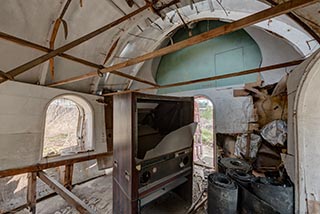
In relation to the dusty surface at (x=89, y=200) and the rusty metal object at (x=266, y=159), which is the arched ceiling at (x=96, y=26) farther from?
the dusty surface at (x=89, y=200)

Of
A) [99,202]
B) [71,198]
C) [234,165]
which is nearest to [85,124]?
[99,202]

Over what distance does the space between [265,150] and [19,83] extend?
453 cm

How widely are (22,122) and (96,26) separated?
204 centimetres

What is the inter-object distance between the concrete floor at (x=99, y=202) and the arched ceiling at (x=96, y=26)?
2.24 metres

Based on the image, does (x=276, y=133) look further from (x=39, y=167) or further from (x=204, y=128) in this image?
(x=39, y=167)

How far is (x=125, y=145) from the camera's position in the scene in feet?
6.11

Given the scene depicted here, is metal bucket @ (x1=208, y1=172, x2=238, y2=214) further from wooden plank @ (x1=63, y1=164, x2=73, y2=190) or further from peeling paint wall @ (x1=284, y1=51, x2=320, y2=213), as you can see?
wooden plank @ (x1=63, y1=164, x2=73, y2=190)

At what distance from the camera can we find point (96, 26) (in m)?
2.84

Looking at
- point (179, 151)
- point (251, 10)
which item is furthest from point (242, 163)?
point (251, 10)

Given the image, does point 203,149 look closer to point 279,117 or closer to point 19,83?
point 279,117

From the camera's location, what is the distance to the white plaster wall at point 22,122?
2.43 metres

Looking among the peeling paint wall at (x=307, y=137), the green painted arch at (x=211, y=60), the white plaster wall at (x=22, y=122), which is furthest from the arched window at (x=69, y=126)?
the peeling paint wall at (x=307, y=137)

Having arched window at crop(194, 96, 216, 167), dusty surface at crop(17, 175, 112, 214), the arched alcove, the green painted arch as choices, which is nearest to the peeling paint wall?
the arched alcove

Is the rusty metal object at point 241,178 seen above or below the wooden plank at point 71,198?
above
